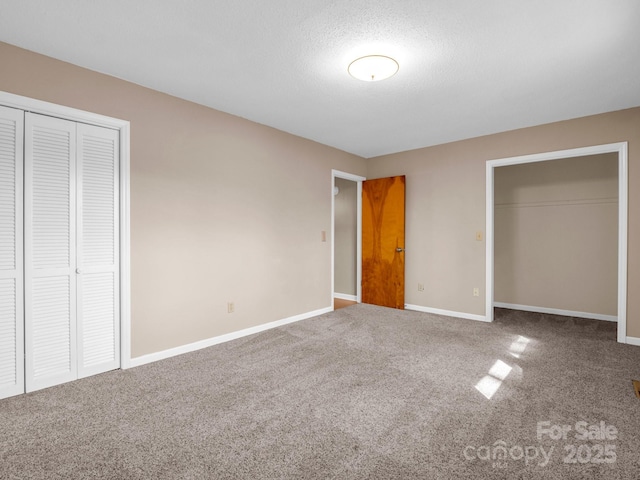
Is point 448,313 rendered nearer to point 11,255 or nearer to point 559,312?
point 559,312

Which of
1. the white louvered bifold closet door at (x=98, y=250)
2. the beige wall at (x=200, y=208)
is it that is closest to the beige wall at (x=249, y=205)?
the beige wall at (x=200, y=208)

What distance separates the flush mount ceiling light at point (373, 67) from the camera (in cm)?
240

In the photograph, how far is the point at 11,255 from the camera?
2328 millimetres

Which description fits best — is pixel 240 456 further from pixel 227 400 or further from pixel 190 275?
pixel 190 275

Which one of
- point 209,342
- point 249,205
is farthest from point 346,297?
point 209,342

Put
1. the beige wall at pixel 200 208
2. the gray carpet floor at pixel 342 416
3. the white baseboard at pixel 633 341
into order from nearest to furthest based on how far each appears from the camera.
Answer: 1. the gray carpet floor at pixel 342 416
2. the beige wall at pixel 200 208
3. the white baseboard at pixel 633 341

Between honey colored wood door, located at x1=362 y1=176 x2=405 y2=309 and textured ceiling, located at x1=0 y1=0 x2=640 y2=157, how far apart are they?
1780mm

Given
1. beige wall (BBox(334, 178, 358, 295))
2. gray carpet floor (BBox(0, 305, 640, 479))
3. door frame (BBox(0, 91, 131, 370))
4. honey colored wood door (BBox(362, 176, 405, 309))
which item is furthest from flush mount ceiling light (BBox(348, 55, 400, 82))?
beige wall (BBox(334, 178, 358, 295))

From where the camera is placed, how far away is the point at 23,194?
7.75 ft

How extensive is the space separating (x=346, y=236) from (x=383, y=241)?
0.93 m

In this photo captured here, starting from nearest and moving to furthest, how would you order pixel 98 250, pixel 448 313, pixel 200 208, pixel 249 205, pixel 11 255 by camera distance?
pixel 11 255, pixel 98 250, pixel 200 208, pixel 249 205, pixel 448 313

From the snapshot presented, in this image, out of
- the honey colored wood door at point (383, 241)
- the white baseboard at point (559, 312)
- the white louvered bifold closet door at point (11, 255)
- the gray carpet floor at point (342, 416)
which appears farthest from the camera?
the honey colored wood door at point (383, 241)

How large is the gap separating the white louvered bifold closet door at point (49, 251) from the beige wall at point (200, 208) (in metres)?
0.35

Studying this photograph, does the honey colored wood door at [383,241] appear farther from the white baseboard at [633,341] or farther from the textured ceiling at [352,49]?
the white baseboard at [633,341]
